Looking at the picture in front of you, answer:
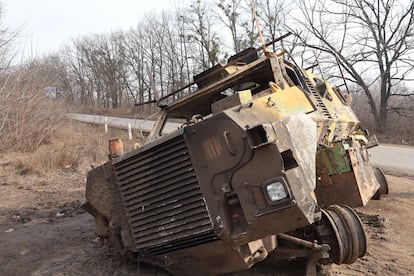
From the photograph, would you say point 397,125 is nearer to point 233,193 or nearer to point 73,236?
point 73,236

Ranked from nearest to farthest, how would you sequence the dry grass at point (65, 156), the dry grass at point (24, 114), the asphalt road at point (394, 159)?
the dry grass at point (65, 156) → the asphalt road at point (394, 159) → the dry grass at point (24, 114)

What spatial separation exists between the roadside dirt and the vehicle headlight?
171 cm

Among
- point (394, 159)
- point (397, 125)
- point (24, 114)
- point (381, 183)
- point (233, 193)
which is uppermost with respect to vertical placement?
point (24, 114)

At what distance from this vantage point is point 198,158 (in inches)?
127

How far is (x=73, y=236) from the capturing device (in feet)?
19.0

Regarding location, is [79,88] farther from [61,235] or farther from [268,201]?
[268,201]

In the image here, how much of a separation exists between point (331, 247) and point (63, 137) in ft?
44.7

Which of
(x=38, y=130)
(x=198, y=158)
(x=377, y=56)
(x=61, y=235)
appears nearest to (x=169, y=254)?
Result: (x=198, y=158)

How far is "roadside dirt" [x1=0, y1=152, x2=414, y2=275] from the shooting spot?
4.36 meters

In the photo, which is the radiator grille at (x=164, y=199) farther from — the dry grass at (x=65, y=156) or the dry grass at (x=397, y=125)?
the dry grass at (x=397, y=125)

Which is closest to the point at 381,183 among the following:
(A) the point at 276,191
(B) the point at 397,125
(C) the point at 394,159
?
(A) the point at 276,191

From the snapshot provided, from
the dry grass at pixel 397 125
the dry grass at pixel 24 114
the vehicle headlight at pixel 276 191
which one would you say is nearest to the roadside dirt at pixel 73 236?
the vehicle headlight at pixel 276 191

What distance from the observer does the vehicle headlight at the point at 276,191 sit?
2932 mm

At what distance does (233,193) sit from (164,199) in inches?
24.3
